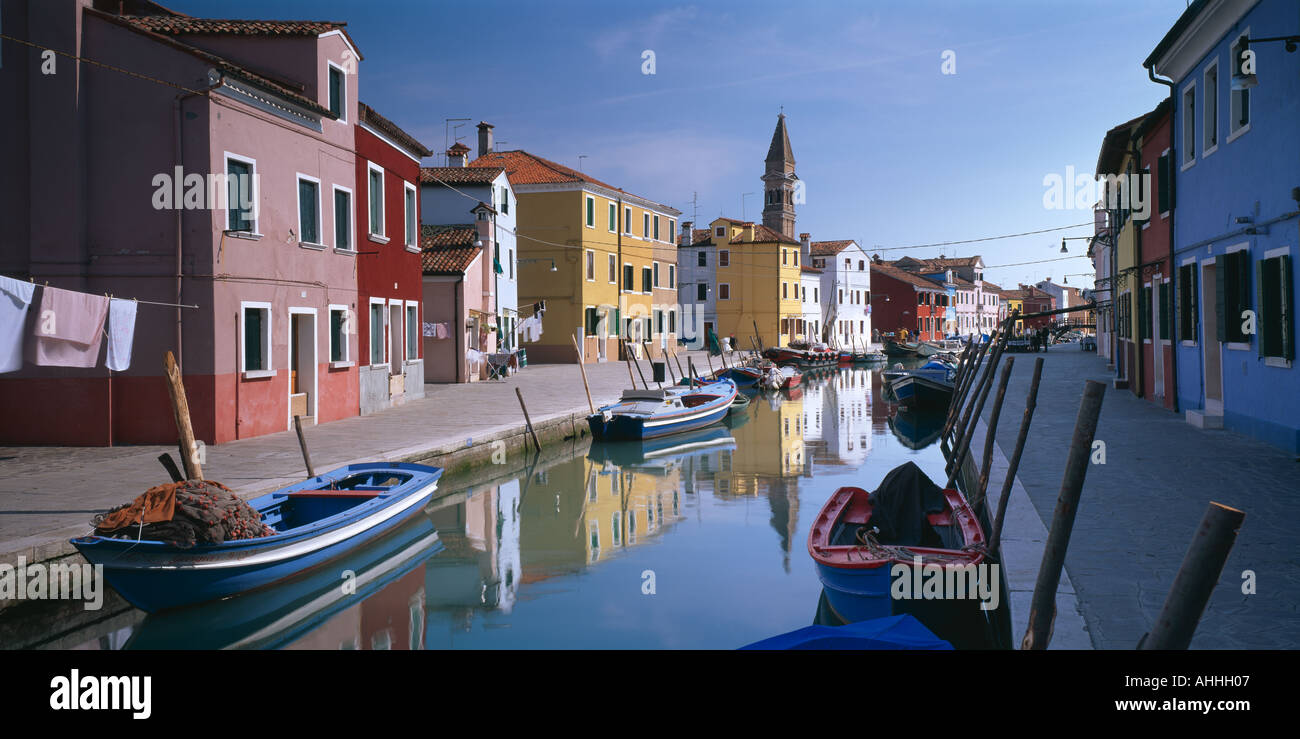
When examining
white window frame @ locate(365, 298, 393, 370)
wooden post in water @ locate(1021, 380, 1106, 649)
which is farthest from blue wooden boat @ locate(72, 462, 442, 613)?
white window frame @ locate(365, 298, 393, 370)

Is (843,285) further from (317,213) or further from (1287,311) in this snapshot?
(1287,311)

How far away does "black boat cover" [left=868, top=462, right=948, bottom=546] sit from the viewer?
840cm

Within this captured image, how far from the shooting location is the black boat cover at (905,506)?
840cm

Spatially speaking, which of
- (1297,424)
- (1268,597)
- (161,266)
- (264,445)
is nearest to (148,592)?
(264,445)

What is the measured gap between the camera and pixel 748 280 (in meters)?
58.1

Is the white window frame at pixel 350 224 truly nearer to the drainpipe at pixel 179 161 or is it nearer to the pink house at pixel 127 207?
the pink house at pixel 127 207

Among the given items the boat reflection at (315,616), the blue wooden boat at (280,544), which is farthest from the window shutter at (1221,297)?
the boat reflection at (315,616)

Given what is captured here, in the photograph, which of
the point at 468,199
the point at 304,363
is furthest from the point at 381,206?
the point at 468,199

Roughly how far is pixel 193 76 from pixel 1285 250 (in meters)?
15.2

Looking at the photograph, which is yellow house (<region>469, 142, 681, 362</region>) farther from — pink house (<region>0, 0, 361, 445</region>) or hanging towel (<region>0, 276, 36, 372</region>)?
hanging towel (<region>0, 276, 36, 372</region>)

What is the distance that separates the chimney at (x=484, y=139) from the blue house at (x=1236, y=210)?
104 feet

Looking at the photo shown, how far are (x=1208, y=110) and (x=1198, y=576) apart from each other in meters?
13.2

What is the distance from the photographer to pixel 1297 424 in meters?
10.5
